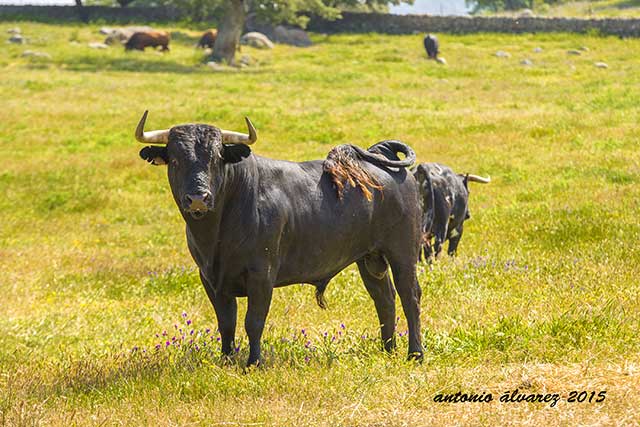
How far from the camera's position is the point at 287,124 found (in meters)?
27.7

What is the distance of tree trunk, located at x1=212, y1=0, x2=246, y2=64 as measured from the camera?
46406 millimetres

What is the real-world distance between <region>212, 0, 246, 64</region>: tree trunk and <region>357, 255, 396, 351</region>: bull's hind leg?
38763mm

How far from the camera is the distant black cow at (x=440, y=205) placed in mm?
13422

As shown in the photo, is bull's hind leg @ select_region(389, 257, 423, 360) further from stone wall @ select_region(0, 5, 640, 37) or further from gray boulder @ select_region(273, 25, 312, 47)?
stone wall @ select_region(0, 5, 640, 37)

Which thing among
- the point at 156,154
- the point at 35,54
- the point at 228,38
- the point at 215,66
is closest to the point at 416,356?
the point at 156,154

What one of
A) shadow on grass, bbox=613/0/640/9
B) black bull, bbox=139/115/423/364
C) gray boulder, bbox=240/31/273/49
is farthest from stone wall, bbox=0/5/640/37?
black bull, bbox=139/115/423/364

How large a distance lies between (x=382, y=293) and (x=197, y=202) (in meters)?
2.49

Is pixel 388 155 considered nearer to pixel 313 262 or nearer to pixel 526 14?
pixel 313 262

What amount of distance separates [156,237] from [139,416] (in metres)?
11.1

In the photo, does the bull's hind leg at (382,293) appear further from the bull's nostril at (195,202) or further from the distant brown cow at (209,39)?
the distant brown cow at (209,39)

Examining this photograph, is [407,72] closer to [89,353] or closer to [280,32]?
[280,32]

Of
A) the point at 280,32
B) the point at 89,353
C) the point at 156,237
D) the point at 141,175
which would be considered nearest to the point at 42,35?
the point at 280,32

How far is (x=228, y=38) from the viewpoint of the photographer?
4653 centimetres

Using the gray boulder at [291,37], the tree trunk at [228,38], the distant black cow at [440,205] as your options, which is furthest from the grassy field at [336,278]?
the gray boulder at [291,37]
